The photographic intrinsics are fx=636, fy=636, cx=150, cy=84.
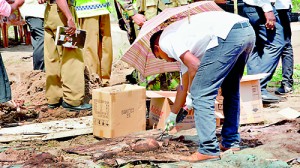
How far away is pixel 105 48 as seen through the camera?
27.0 feet

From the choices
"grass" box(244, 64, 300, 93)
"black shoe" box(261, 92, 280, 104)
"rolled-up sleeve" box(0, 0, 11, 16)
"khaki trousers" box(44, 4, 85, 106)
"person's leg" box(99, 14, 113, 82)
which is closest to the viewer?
"rolled-up sleeve" box(0, 0, 11, 16)

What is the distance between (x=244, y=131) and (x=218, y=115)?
299 millimetres

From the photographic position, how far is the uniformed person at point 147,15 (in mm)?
7133

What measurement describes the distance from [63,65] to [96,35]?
3.55ft

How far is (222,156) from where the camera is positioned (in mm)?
5074

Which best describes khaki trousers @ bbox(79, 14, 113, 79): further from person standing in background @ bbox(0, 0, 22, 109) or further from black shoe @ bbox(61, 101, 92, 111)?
person standing in background @ bbox(0, 0, 22, 109)

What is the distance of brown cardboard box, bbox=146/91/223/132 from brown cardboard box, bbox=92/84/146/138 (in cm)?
17

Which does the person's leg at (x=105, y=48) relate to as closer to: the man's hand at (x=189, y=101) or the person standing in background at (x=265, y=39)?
the person standing in background at (x=265, y=39)

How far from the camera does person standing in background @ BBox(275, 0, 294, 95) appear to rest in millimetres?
7945

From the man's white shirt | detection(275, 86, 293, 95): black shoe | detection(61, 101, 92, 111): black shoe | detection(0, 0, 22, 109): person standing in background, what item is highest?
the man's white shirt

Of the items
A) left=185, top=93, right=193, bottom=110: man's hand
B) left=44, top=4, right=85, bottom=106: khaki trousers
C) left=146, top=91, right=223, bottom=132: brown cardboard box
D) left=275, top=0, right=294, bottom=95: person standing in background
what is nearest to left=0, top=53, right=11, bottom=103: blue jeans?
left=44, top=4, right=85, bottom=106: khaki trousers

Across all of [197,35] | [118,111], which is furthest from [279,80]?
[197,35]

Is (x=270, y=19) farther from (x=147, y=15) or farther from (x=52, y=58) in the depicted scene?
(x=52, y=58)

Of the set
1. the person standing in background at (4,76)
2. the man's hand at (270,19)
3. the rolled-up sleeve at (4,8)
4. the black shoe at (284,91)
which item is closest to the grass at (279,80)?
the black shoe at (284,91)
